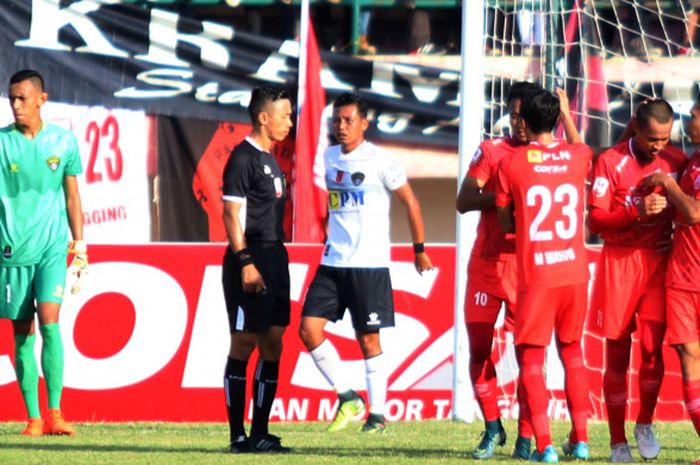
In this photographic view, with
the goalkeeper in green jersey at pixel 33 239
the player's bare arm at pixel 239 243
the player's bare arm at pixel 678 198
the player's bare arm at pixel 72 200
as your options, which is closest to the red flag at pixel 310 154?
the player's bare arm at pixel 72 200

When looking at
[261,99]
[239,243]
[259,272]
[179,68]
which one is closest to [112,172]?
[179,68]

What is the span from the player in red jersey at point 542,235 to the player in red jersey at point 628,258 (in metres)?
0.39

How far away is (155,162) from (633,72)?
529 cm

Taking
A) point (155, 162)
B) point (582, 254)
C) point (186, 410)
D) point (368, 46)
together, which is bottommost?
point (186, 410)

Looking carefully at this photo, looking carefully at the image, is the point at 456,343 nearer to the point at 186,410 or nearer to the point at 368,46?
the point at 186,410

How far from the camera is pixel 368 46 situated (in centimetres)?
1839

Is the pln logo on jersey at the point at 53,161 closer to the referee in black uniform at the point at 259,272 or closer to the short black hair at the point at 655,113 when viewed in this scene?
the referee in black uniform at the point at 259,272

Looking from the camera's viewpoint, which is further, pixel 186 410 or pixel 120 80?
pixel 120 80

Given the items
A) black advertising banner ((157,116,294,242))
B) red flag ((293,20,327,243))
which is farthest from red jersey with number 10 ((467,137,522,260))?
black advertising banner ((157,116,294,242))

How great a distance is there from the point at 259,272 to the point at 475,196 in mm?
1285

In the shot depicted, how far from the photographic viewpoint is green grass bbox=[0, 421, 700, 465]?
8.19 m

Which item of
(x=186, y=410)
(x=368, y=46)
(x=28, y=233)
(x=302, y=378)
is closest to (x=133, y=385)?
(x=186, y=410)

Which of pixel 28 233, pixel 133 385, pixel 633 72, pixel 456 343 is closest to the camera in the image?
pixel 28 233

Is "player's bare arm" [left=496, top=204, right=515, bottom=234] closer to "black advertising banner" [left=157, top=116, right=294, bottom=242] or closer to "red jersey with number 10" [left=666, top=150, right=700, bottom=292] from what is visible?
"red jersey with number 10" [left=666, top=150, right=700, bottom=292]
